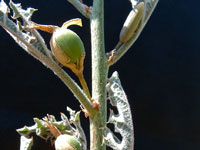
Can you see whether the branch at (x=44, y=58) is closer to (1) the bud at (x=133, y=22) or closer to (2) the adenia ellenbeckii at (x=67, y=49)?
(2) the adenia ellenbeckii at (x=67, y=49)

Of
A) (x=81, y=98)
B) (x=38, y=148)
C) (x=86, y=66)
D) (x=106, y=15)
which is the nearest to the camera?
(x=81, y=98)

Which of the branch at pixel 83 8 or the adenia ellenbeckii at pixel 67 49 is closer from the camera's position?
the adenia ellenbeckii at pixel 67 49

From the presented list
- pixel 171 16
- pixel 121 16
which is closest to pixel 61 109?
pixel 121 16

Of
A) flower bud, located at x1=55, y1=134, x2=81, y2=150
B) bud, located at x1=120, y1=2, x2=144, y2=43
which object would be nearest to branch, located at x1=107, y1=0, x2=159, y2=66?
bud, located at x1=120, y1=2, x2=144, y2=43

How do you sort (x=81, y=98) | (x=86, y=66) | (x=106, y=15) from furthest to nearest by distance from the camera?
1. (x=106, y=15)
2. (x=86, y=66)
3. (x=81, y=98)

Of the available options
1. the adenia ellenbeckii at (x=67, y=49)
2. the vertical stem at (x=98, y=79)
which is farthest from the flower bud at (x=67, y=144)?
the adenia ellenbeckii at (x=67, y=49)

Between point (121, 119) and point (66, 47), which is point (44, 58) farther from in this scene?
point (121, 119)

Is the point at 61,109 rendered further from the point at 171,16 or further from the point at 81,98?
the point at 81,98
